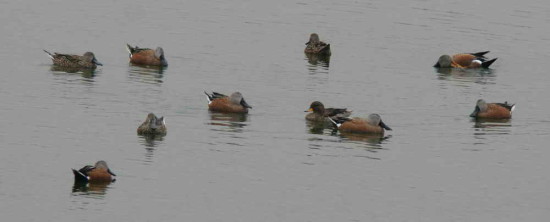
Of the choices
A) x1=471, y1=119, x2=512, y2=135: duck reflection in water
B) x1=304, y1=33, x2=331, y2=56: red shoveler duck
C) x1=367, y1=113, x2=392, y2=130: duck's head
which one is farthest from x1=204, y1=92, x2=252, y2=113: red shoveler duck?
x1=304, y1=33, x2=331, y2=56: red shoveler duck

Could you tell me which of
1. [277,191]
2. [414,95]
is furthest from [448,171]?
[414,95]

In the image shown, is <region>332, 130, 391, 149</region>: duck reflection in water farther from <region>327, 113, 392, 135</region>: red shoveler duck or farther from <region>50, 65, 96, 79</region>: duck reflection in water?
<region>50, 65, 96, 79</region>: duck reflection in water

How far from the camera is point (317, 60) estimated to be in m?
42.9

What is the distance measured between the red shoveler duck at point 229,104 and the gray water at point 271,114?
0.35 metres

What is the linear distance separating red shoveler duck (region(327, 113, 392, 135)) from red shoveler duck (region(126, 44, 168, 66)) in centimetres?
951

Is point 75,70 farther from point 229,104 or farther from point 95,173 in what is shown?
point 95,173

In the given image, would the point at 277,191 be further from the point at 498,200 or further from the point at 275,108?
the point at 275,108

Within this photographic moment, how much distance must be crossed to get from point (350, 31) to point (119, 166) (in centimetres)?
2378

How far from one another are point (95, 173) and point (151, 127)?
15.1ft

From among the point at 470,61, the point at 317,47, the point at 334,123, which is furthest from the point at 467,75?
the point at 334,123

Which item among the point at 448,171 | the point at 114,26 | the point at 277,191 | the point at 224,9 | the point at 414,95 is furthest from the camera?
the point at 224,9

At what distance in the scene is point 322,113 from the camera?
3241 centimetres

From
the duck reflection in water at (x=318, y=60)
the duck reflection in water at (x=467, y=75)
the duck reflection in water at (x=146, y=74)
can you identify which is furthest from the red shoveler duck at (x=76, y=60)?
the duck reflection in water at (x=467, y=75)

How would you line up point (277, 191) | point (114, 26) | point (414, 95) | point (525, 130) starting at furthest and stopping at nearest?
point (114, 26) → point (414, 95) → point (525, 130) → point (277, 191)
